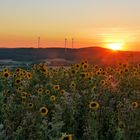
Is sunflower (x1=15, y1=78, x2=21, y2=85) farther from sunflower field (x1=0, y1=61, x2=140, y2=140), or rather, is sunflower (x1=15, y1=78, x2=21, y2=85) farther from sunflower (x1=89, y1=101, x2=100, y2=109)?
sunflower (x1=89, y1=101, x2=100, y2=109)

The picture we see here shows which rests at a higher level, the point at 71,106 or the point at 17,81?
the point at 17,81

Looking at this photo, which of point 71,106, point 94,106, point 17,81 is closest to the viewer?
point 94,106

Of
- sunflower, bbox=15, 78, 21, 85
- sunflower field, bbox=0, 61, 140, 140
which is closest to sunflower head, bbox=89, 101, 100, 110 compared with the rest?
sunflower field, bbox=0, 61, 140, 140

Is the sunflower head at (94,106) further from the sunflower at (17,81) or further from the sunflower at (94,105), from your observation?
the sunflower at (17,81)

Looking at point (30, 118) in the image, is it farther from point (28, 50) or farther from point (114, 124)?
point (28, 50)

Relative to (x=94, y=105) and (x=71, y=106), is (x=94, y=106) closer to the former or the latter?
(x=94, y=105)

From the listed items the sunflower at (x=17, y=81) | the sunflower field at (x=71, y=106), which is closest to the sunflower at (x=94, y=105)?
the sunflower field at (x=71, y=106)

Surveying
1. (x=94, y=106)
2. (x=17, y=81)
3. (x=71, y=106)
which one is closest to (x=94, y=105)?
(x=94, y=106)

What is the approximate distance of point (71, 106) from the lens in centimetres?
1102

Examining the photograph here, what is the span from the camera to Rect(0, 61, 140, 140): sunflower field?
9.27 m

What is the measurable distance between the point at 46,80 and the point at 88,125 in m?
5.42

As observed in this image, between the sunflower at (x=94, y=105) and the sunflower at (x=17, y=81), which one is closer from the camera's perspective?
the sunflower at (x=94, y=105)

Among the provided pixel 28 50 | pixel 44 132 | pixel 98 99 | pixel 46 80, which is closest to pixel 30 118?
pixel 44 132

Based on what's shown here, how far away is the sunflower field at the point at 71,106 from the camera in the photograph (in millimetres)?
9266
